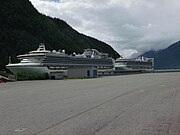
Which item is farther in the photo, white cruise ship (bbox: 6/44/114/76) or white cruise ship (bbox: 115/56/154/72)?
white cruise ship (bbox: 115/56/154/72)

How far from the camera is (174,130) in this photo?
8953mm

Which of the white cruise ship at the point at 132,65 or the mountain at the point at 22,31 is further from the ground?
the mountain at the point at 22,31

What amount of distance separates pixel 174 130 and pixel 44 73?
81096 mm

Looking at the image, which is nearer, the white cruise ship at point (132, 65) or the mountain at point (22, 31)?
the mountain at point (22, 31)

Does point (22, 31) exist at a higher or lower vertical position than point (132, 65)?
higher

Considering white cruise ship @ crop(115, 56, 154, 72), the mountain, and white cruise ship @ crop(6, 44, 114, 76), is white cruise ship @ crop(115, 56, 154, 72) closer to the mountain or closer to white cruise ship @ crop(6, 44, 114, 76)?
the mountain

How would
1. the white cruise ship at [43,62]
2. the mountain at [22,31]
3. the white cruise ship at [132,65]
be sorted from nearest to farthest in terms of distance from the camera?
the white cruise ship at [43,62] → the mountain at [22,31] → the white cruise ship at [132,65]

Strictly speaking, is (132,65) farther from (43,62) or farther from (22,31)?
(43,62)

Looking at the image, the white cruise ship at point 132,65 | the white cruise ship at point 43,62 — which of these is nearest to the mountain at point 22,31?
the white cruise ship at point 43,62

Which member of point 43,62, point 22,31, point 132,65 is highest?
point 22,31

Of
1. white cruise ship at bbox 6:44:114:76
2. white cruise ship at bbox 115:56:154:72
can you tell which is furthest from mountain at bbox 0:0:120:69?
white cruise ship at bbox 115:56:154:72

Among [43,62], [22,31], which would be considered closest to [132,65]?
[22,31]

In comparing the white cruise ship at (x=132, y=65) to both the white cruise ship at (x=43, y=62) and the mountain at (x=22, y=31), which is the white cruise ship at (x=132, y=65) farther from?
the white cruise ship at (x=43, y=62)

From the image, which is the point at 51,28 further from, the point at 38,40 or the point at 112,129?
the point at 112,129
